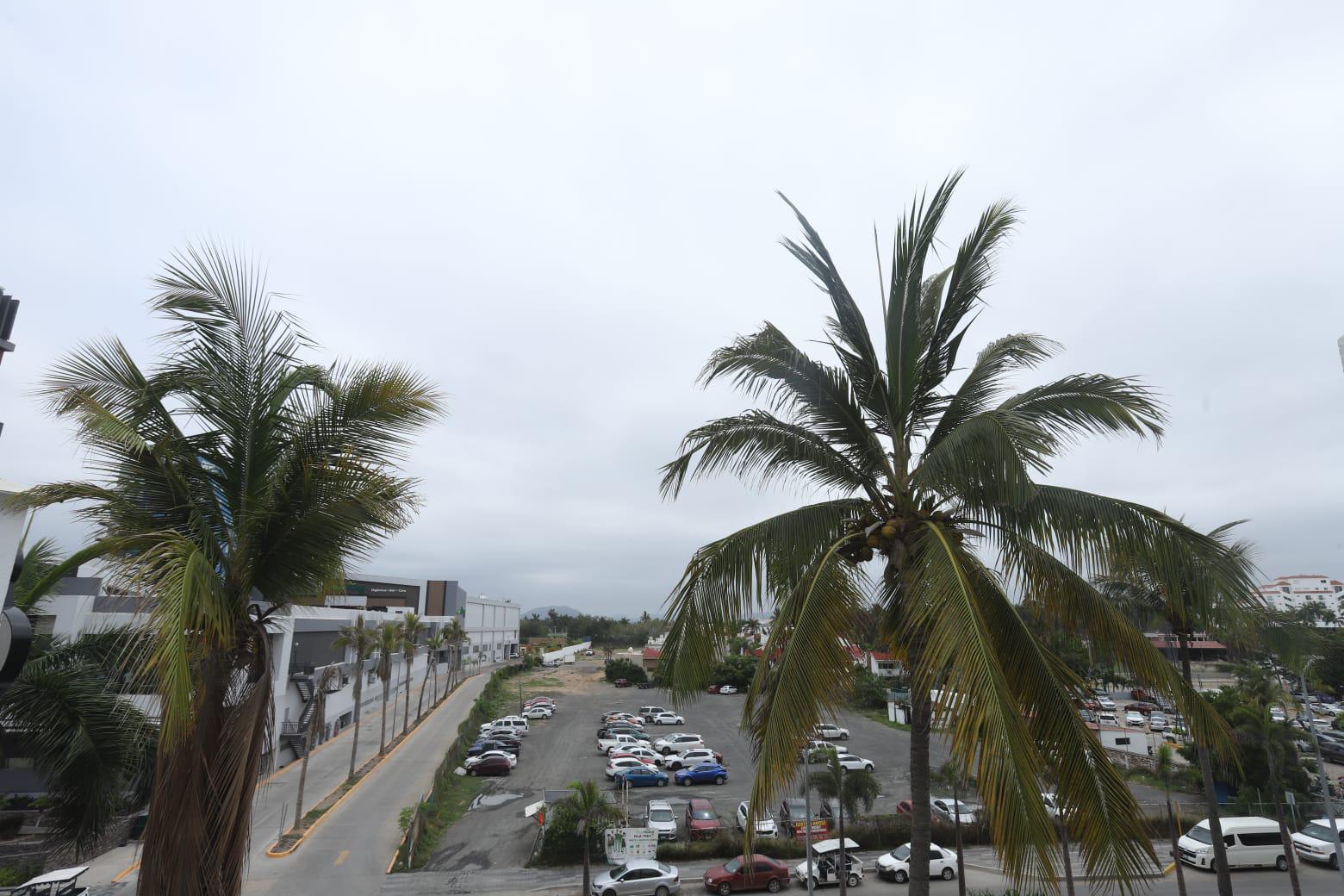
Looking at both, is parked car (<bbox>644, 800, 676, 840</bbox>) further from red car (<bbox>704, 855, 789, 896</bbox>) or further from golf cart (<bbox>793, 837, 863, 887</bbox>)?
golf cart (<bbox>793, 837, 863, 887</bbox>)

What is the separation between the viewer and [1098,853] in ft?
12.0

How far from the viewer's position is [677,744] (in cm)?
3650

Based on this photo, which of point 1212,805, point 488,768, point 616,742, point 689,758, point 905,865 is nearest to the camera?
point 1212,805

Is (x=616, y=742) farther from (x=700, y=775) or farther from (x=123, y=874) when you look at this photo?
(x=123, y=874)

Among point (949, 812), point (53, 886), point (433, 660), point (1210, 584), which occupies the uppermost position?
point (1210, 584)

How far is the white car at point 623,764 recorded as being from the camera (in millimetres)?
31453

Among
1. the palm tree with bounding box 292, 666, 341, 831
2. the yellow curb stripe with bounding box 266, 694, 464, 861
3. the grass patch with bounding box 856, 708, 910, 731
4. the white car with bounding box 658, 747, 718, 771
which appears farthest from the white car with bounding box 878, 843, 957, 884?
the grass patch with bounding box 856, 708, 910, 731

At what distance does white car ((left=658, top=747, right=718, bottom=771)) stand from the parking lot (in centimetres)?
141

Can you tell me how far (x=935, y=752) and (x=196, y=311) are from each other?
133 ft

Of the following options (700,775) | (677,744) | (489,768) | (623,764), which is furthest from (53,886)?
(677,744)

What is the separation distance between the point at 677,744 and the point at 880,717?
19.8 metres

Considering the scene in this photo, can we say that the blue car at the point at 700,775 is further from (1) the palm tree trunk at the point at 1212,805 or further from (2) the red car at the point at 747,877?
(1) the palm tree trunk at the point at 1212,805

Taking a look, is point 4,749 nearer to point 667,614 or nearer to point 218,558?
point 218,558

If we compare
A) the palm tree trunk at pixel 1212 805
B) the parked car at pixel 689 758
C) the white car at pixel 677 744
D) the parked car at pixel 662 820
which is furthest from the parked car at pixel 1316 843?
the white car at pixel 677 744
